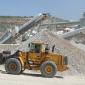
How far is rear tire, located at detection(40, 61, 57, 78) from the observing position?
78.2ft

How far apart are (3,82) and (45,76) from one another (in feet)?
15.9

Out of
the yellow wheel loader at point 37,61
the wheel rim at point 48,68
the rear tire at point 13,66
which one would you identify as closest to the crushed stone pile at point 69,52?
the yellow wheel loader at point 37,61

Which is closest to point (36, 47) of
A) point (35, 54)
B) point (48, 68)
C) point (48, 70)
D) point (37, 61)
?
point (35, 54)

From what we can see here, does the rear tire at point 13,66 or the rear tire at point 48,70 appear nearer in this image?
the rear tire at point 48,70

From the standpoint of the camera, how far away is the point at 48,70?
24.1 meters

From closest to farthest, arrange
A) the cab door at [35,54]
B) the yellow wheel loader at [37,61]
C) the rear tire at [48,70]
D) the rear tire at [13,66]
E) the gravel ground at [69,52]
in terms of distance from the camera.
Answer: the rear tire at [48,70] < the yellow wheel loader at [37,61] < the rear tire at [13,66] < the cab door at [35,54] < the gravel ground at [69,52]

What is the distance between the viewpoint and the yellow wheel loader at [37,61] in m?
24.0

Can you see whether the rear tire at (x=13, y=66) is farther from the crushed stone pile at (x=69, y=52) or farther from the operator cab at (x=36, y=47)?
the crushed stone pile at (x=69, y=52)

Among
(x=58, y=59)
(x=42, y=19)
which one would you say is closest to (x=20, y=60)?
(x=58, y=59)

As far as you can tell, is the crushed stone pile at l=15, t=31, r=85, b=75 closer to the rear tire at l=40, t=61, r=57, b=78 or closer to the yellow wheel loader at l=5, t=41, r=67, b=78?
the yellow wheel loader at l=5, t=41, r=67, b=78

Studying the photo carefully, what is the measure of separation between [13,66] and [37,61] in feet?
5.17

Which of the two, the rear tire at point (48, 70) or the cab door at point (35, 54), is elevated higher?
the cab door at point (35, 54)

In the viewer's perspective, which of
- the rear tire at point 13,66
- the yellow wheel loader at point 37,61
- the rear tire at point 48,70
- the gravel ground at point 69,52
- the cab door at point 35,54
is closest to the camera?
the rear tire at point 48,70

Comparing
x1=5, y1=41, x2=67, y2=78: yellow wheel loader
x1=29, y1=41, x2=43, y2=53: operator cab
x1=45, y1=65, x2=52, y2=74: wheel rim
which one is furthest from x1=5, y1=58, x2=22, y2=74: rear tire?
x1=45, y1=65, x2=52, y2=74: wheel rim
